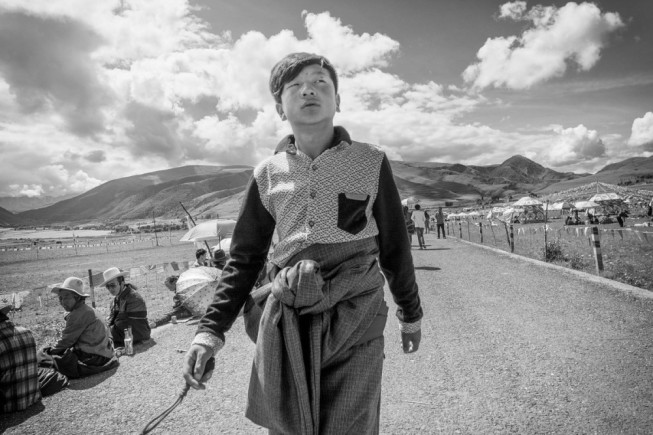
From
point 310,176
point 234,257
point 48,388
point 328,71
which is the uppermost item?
point 328,71

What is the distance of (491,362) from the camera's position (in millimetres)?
4066

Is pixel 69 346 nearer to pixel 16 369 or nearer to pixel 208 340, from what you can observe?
pixel 16 369

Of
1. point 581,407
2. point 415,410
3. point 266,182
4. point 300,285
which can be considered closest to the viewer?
point 300,285

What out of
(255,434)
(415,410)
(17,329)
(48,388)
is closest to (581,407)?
(415,410)

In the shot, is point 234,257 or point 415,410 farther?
point 415,410

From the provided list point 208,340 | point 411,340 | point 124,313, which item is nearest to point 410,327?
point 411,340

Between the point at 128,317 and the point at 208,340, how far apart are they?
20.0 ft

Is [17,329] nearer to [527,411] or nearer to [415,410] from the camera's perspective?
[415,410]

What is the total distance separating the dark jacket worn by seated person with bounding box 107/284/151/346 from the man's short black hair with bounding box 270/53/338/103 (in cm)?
632

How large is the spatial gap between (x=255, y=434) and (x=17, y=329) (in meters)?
3.78

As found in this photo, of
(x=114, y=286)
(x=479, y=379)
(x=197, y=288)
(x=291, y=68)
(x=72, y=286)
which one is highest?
(x=291, y=68)

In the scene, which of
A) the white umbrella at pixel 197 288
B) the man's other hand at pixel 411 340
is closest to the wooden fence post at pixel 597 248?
the man's other hand at pixel 411 340

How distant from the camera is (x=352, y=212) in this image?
1494 mm

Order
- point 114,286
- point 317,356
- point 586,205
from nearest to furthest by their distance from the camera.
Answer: point 317,356
point 114,286
point 586,205
